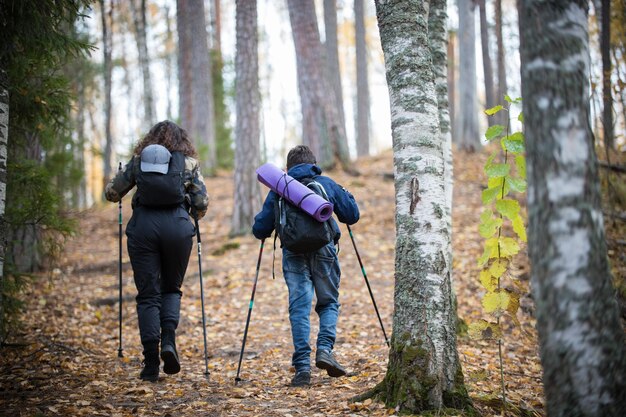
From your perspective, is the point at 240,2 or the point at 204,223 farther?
the point at 204,223

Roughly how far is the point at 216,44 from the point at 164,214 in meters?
18.7

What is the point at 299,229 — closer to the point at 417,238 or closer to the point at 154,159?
the point at 417,238

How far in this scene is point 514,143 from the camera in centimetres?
341

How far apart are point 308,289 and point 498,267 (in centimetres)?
166

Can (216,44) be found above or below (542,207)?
above

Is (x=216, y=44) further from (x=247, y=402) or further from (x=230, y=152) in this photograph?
(x=247, y=402)

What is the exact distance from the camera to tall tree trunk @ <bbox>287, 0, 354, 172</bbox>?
12.2 meters

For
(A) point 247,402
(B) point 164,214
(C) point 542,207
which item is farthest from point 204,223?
(C) point 542,207

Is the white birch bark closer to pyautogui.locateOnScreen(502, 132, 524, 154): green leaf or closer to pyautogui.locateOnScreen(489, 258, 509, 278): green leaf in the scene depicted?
pyautogui.locateOnScreen(489, 258, 509, 278): green leaf

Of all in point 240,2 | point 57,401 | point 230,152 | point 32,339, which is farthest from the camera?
point 230,152

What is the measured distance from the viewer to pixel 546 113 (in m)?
2.35

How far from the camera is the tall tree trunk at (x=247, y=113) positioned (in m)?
9.77

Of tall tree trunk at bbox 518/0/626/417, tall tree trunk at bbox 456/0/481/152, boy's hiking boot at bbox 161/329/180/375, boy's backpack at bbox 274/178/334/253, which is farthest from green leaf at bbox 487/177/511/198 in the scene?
tall tree trunk at bbox 456/0/481/152

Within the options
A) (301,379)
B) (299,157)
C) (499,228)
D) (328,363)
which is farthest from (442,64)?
(301,379)
